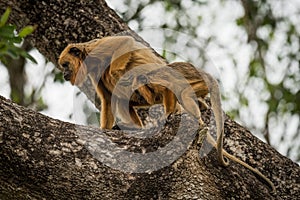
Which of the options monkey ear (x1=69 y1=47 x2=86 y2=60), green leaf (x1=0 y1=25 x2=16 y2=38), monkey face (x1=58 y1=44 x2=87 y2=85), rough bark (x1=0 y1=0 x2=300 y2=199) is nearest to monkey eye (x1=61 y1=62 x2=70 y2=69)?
monkey face (x1=58 y1=44 x2=87 y2=85)

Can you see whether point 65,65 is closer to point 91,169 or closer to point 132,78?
point 132,78

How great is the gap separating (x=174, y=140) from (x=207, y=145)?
35 centimetres

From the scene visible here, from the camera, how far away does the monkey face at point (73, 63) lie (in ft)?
14.2

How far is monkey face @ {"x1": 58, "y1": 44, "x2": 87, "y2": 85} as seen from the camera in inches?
170

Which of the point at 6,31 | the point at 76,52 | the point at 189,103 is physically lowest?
the point at 189,103

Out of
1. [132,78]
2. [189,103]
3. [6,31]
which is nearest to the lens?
[6,31]

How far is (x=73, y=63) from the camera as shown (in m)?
4.41

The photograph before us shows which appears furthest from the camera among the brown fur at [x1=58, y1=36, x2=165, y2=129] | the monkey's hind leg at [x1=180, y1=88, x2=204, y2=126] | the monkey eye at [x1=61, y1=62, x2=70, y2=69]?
the monkey eye at [x1=61, y1=62, x2=70, y2=69]

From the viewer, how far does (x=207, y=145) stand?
363 cm

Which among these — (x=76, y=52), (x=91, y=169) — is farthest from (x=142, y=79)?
(x=91, y=169)

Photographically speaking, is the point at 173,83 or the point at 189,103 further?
the point at 173,83

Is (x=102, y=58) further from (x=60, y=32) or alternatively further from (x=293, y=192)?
(x=293, y=192)

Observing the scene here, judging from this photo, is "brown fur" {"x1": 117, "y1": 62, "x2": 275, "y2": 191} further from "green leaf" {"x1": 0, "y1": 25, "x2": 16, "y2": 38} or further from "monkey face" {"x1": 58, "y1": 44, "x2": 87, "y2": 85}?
"green leaf" {"x1": 0, "y1": 25, "x2": 16, "y2": 38}

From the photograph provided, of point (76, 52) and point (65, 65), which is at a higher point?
point (76, 52)
